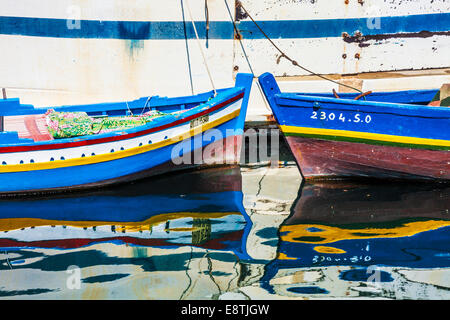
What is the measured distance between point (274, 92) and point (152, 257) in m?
3.09

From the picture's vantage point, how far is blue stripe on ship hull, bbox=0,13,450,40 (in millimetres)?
9578

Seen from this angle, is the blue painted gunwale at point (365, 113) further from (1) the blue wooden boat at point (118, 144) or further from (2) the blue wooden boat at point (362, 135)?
(1) the blue wooden boat at point (118, 144)

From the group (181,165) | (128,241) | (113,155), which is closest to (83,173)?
(113,155)

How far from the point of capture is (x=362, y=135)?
788cm

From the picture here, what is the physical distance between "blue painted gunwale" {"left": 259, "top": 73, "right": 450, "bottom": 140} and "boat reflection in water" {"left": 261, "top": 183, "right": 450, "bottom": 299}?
0.82 metres

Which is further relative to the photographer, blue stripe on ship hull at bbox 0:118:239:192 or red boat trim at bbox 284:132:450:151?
red boat trim at bbox 284:132:450:151

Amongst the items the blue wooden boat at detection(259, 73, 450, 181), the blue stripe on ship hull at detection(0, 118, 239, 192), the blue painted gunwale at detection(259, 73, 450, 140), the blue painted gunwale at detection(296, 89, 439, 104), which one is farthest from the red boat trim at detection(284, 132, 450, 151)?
the blue stripe on ship hull at detection(0, 118, 239, 192)

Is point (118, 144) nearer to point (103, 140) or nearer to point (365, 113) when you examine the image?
point (103, 140)

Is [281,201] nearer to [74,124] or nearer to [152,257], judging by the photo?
[152,257]

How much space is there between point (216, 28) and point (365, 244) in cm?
535

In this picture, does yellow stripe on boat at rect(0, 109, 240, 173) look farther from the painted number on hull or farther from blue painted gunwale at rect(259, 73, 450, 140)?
the painted number on hull

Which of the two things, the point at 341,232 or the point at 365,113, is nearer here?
the point at 341,232

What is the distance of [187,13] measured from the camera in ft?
32.5

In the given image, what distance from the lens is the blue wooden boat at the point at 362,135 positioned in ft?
25.2
